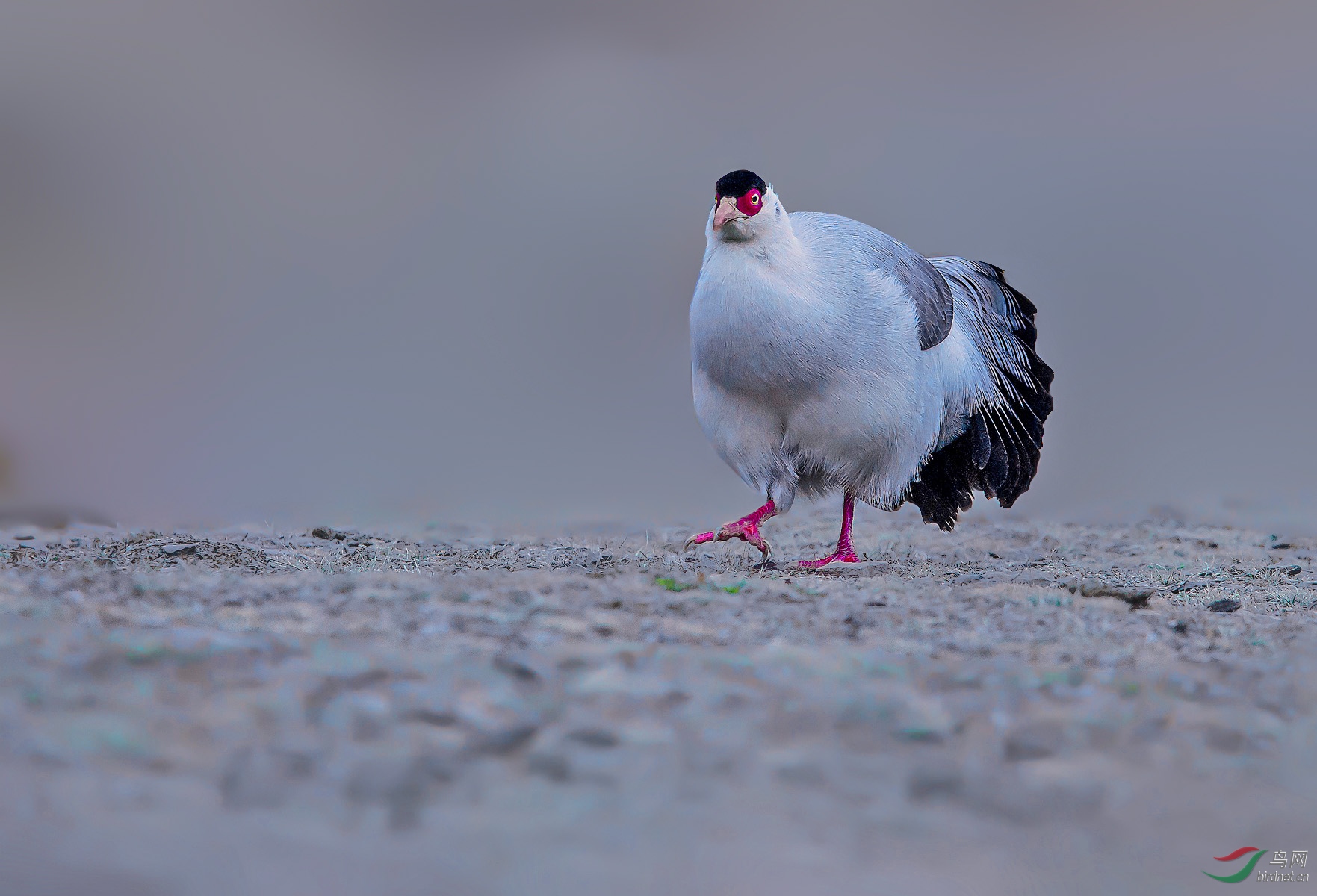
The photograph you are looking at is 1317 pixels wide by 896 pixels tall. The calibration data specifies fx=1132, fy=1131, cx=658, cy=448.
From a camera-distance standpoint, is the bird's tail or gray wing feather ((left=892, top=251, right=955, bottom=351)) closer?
gray wing feather ((left=892, top=251, right=955, bottom=351))

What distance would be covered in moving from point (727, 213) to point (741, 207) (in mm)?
86

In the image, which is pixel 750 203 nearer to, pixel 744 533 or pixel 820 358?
pixel 820 358

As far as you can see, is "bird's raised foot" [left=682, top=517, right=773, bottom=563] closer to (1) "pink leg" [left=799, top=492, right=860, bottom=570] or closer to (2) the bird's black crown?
(1) "pink leg" [left=799, top=492, right=860, bottom=570]

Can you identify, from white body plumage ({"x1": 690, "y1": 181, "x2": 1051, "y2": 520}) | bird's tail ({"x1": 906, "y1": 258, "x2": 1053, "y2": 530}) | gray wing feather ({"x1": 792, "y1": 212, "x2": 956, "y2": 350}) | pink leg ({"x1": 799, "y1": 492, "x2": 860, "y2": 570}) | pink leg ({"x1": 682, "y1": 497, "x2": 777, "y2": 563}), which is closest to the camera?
white body plumage ({"x1": 690, "y1": 181, "x2": 1051, "y2": 520})

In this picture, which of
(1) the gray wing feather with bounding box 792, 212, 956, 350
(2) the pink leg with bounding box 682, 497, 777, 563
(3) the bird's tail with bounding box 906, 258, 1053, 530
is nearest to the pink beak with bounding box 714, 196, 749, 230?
(1) the gray wing feather with bounding box 792, 212, 956, 350

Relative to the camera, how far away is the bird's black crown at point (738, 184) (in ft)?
17.7

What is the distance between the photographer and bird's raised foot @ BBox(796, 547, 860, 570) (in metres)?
6.04

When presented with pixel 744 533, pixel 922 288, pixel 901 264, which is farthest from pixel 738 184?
pixel 744 533

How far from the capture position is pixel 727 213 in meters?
5.36

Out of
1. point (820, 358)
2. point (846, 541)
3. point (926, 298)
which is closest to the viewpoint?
point (820, 358)

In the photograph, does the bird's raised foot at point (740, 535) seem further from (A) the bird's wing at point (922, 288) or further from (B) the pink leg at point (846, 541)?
(A) the bird's wing at point (922, 288)

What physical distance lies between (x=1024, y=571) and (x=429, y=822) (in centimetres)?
445

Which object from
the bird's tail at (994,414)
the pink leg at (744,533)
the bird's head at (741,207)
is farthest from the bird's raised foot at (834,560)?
the bird's head at (741,207)

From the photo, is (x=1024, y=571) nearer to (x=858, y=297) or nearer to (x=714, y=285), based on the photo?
(x=858, y=297)
